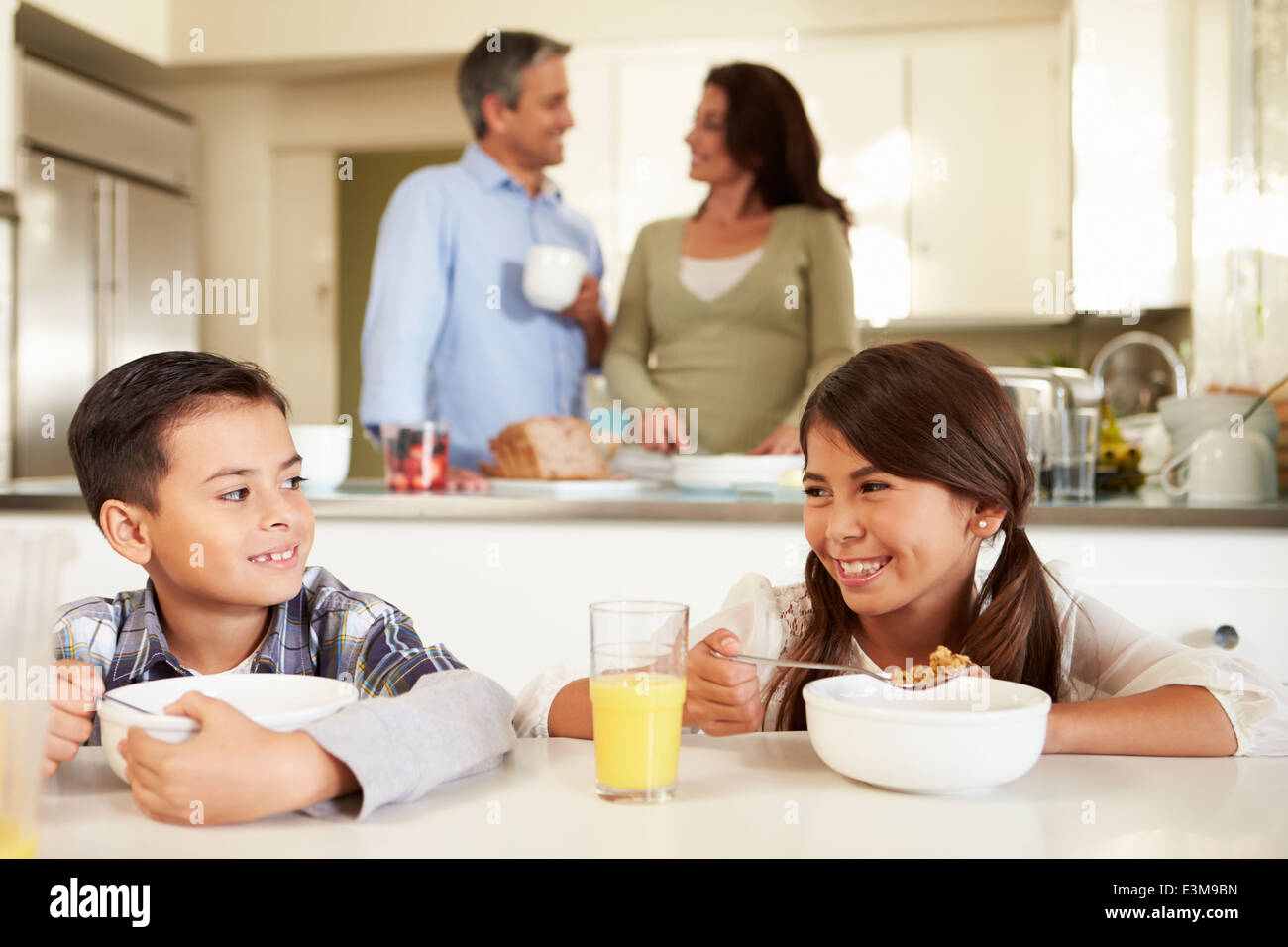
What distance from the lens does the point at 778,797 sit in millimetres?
692

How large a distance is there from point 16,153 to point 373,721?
3.44 m

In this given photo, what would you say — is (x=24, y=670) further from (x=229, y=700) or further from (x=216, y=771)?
(x=229, y=700)

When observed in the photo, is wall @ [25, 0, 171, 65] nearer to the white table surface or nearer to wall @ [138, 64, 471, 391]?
wall @ [138, 64, 471, 391]

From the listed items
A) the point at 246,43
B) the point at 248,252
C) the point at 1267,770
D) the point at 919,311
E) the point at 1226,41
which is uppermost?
the point at 246,43

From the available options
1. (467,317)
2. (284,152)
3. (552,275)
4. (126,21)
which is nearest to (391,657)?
(552,275)

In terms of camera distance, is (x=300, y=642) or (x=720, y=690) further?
(x=300, y=642)

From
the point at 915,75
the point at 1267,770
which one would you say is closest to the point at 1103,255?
the point at 915,75

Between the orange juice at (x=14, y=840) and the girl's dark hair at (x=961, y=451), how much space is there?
25.4 inches

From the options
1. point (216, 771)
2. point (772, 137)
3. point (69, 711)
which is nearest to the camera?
point (216, 771)

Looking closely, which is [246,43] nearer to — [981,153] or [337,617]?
[981,153]

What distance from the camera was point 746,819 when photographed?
65cm

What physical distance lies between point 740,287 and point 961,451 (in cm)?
124

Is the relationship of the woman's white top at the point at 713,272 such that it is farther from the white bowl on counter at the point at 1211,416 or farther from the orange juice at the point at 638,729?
the orange juice at the point at 638,729

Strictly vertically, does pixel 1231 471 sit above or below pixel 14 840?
above
